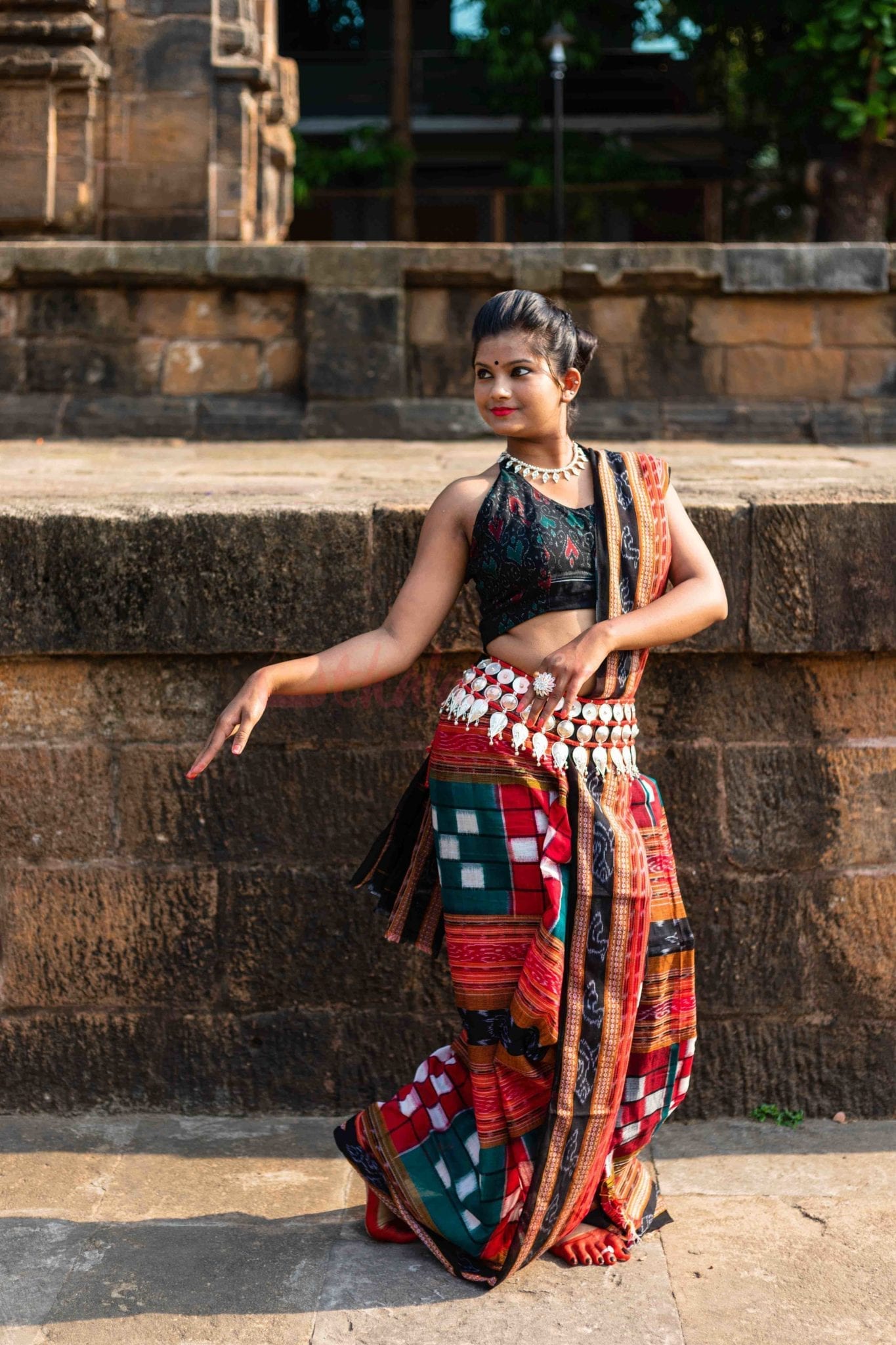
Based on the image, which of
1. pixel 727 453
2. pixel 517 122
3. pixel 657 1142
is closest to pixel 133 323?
pixel 727 453

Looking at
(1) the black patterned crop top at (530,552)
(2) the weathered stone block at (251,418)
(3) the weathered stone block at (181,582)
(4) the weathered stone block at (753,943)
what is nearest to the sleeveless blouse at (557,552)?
(1) the black patterned crop top at (530,552)

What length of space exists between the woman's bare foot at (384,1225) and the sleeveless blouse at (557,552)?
1.12 metres

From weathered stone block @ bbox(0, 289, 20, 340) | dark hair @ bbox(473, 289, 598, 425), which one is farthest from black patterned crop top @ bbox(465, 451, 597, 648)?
weathered stone block @ bbox(0, 289, 20, 340)

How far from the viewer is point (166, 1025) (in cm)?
339

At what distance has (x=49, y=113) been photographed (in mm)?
7012

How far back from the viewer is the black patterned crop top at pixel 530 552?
8.53 ft

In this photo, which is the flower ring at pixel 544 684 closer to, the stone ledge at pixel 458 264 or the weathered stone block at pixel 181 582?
the weathered stone block at pixel 181 582

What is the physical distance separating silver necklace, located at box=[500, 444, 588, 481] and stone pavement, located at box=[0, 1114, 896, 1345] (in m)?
1.50

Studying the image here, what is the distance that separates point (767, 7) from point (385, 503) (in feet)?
47.2

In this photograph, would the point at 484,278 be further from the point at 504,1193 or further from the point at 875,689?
the point at 504,1193

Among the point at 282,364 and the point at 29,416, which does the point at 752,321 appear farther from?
the point at 29,416

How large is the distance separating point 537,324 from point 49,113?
5347 millimetres

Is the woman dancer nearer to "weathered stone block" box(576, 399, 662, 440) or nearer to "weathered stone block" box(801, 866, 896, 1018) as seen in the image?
"weathered stone block" box(801, 866, 896, 1018)

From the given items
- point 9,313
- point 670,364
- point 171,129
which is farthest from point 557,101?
point 9,313
